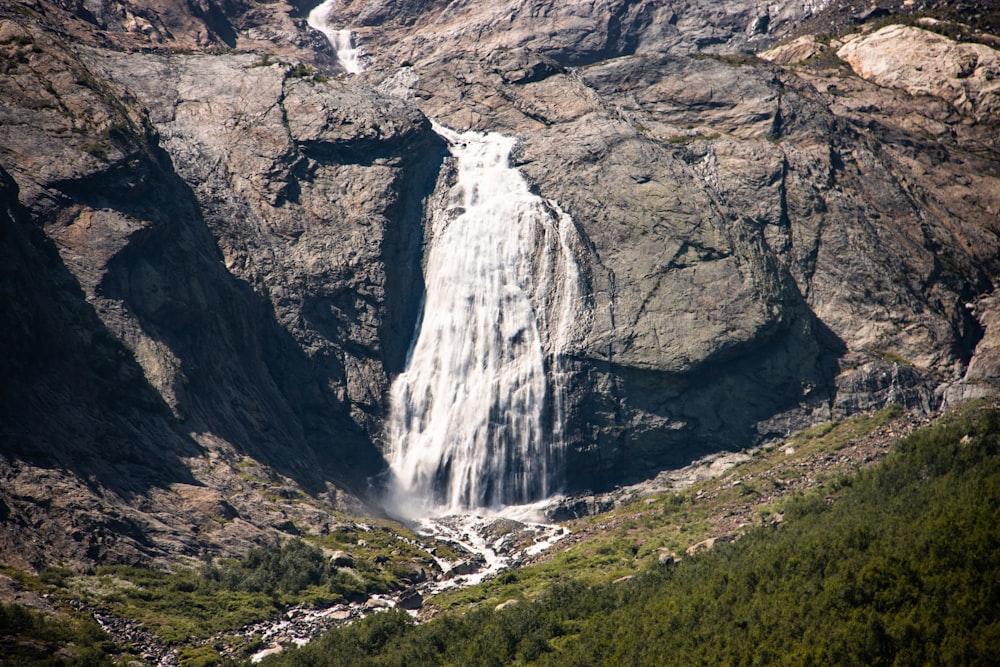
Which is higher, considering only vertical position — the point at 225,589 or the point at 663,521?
the point at 225,589

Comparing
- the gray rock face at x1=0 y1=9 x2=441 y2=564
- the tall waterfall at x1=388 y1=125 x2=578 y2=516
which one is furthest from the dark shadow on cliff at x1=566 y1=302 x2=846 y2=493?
the gray rock face at x1=0 y1=9 x2=441 y2=564

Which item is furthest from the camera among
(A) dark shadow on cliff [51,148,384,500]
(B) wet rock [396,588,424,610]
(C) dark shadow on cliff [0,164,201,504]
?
(A) dark shadow on cliff [51,148,384,500]

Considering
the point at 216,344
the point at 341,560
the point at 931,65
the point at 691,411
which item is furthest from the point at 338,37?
the point at 341,560

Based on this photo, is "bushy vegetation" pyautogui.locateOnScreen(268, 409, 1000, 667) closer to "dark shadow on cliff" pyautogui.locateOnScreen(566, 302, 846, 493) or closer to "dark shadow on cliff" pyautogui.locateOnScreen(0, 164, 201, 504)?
"dark shadow on cliff" pyautogui.locateOnScreen(0, 164, 201, 504)

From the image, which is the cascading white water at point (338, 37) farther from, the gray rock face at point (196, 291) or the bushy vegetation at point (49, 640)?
the bushy vegetation at point (49, 640)

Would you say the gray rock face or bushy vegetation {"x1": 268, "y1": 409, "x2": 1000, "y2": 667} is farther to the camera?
the gray rock face

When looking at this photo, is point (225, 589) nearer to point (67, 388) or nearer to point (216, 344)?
point (67, 388)

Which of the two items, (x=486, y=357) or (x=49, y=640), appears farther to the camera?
(x=486, y=357)
